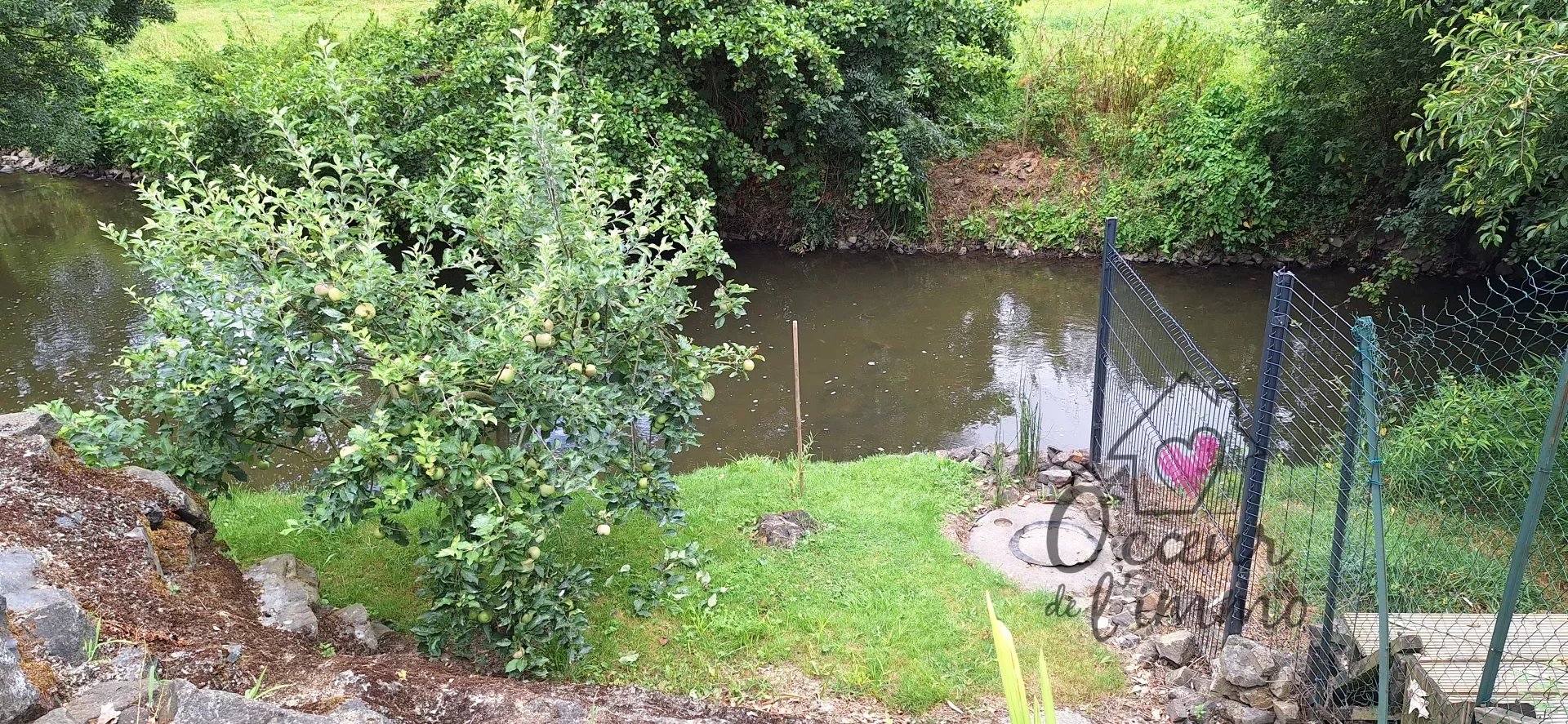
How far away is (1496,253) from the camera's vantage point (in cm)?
987

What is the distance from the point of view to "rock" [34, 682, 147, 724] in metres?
2.29

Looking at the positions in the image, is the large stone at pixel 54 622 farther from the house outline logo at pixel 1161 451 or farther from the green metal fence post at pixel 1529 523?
the house outline logo at pixel 1161 451

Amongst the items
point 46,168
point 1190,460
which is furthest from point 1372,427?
point 46,168

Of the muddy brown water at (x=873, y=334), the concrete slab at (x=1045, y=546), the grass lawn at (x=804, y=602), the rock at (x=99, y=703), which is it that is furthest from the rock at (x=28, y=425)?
the concrete slab at (x=1045, y=546)

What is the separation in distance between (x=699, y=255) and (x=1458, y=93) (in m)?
4.03

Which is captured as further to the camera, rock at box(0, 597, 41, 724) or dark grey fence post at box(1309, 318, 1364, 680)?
dark grey fence post at box(1309, 318, 1364, 680)

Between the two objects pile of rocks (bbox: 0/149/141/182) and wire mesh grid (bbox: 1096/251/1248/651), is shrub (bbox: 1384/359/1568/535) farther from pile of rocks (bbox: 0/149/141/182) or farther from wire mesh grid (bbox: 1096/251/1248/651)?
pile of rocks (bbox: 0/149/141/182)

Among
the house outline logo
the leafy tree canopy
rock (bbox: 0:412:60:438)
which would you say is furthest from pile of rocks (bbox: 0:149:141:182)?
the house outline logo

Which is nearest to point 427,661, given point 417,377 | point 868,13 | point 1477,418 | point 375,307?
point 417,377

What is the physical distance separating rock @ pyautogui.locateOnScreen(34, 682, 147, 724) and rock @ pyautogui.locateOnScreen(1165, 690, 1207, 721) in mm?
3674

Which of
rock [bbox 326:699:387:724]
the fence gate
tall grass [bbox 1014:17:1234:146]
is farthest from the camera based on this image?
tall grass [bbox 1014:17:1234:146]

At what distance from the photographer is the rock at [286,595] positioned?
3758 mm

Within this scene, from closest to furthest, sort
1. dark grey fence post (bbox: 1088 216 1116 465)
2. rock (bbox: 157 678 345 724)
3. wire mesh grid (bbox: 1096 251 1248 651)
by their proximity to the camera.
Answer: rock (bbox: 157 678 345 724), wire mesh grid (bbox: 1096 251 1248 651), dark grey fence post (bbox: 1088 216 1116 465)

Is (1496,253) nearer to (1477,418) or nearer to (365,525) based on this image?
(1477,418)
